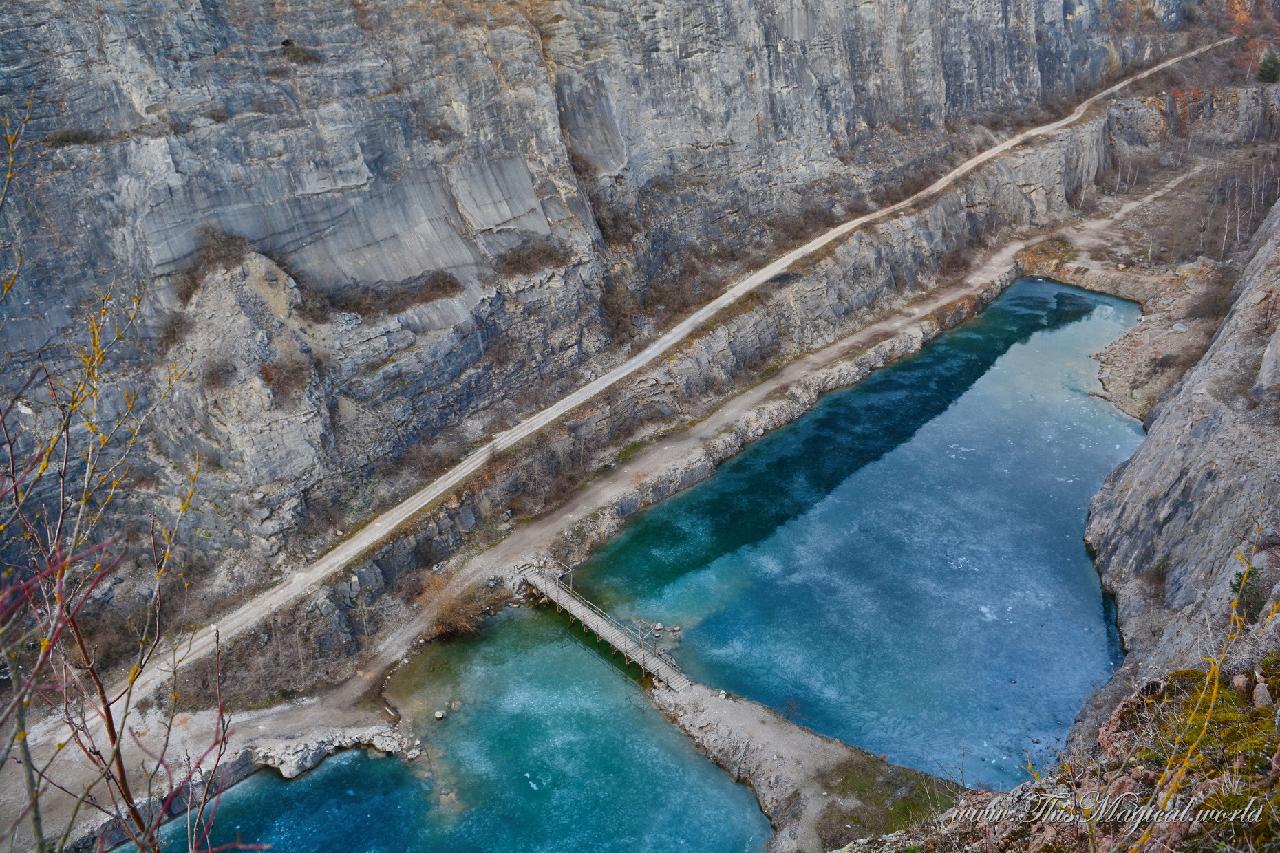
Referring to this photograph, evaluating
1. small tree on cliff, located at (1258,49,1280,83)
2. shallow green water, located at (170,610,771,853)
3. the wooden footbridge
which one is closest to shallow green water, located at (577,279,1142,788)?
the wooden footbridge

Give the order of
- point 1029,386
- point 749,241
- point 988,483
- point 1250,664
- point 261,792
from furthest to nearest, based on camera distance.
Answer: point 749,241 → point 1029,386 → point 988,483 → point 261,792 → point 1250,664

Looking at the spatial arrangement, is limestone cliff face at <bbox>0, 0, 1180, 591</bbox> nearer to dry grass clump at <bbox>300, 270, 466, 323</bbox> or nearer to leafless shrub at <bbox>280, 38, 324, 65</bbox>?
dry grass clump at <bbox>300, 270, 466, 323</bbox>

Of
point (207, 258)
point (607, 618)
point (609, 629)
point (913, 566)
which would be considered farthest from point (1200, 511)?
point (207, 258)

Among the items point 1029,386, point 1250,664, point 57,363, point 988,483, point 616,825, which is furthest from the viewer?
point 1029,386

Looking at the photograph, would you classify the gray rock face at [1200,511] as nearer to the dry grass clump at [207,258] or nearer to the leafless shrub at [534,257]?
the leafless shrub at [534,257]

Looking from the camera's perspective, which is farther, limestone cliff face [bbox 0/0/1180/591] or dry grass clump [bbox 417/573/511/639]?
limestone cliff face [bbox 0/0/1180/591]

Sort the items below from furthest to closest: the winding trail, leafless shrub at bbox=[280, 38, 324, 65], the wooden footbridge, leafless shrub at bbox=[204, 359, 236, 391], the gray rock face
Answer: leafless shrub at bbox=[280, 38, 324, 65] → leafless shrub at bbox=[204, 359, 236, 391] → the winding trail → the wooden footbridge → the gray rock face

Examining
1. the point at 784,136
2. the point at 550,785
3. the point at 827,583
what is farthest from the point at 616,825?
the point at 784,136

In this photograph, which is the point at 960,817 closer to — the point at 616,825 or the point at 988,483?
the point at 616,825
